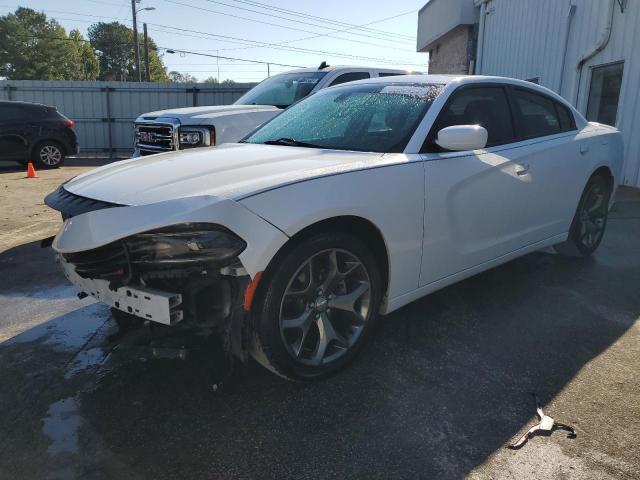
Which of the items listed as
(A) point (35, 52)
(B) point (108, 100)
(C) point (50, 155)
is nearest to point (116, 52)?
(A) point (35, 52)

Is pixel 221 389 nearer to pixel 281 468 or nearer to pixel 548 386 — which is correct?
pixel 281 468

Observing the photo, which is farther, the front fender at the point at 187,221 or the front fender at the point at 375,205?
the front fender at the point at 375,205

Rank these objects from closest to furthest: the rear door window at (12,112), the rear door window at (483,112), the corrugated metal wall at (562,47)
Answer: the rear door window at (483,112) → the corrugated metal wall at (562,47) → the rear door window at (12,112)

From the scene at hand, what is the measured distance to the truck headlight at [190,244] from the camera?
2.30 m

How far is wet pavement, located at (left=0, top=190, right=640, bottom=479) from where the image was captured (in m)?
2.20

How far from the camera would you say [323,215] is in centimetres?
258

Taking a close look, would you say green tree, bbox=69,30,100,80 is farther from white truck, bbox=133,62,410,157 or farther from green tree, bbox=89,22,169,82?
white truck, bbox=133,62,410,157

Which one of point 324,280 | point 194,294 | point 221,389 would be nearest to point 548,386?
point 324,280

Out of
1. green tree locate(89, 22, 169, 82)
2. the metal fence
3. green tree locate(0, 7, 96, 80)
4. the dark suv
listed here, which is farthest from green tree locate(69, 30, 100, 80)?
the dark suv

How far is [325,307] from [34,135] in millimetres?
12089

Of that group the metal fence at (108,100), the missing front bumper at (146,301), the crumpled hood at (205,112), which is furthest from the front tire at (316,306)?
the metal fence at (108,100)

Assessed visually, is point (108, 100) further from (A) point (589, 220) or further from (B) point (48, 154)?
(A) point (589, 220)

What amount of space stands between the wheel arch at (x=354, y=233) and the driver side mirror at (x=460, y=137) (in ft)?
2.33

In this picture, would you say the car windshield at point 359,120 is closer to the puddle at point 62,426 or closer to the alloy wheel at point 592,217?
the puddle at point 62,426
